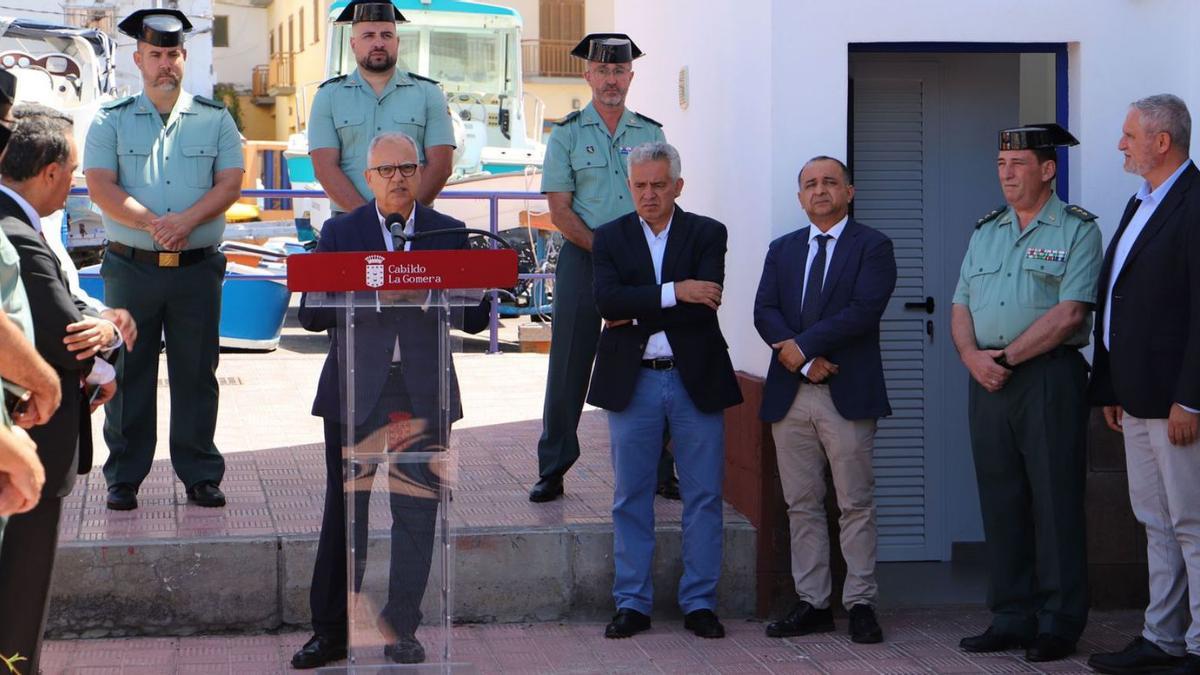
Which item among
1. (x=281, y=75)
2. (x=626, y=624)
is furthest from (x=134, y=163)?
(x=281, y=75)

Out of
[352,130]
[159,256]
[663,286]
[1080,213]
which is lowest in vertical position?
[663,286]

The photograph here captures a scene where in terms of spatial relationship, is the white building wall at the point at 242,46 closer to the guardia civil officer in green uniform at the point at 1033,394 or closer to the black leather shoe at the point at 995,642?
the guardia civil officer in green uniform at the point at 1033,394

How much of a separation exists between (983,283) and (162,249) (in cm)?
313

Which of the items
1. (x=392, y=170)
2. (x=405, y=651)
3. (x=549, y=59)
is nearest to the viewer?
(x=405, y=651)

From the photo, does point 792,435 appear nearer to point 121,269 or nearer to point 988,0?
point 988,0

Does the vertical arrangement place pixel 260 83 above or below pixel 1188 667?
above

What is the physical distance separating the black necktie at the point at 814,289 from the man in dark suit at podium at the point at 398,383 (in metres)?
1.43

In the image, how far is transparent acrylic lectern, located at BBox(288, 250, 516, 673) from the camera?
14.6ft

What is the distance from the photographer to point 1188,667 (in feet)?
16.9

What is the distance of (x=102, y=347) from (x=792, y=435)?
8.43 feet

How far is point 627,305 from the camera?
5.68 meters

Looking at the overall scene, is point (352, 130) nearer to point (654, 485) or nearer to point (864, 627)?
point (654, 485)

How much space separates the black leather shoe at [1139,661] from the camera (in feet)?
17.3

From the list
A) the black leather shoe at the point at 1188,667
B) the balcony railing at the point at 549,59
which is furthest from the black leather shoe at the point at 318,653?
the balcony railing at the point at 549,59
